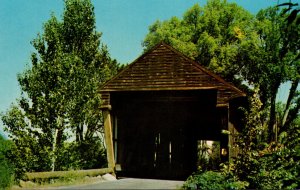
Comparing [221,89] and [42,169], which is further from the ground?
[221,89]

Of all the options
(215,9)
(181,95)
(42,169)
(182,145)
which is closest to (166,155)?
(182,145)

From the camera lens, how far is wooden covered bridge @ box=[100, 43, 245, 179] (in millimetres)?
21438

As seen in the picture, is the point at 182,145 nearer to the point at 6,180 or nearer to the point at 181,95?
the point at 181,95

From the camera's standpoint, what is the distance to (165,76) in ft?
71.8

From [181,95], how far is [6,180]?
34.6 feet

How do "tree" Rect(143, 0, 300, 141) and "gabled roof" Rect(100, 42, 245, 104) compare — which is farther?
"tree" Rect(143, 0, 300, 141)

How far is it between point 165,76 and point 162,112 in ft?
15.8

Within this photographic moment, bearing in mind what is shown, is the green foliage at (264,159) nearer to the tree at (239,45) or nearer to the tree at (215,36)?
the tree at (239,45)

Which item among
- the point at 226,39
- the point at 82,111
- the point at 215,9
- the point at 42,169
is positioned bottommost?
the point at 42,169

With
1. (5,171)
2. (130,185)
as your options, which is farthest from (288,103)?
(5,171)

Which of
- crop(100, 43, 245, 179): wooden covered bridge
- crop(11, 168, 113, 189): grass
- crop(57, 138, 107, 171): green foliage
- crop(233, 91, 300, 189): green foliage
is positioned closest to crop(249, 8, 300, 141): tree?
crop(100, 43, 245, 179): wooden covered bridge

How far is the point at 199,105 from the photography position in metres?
25.1

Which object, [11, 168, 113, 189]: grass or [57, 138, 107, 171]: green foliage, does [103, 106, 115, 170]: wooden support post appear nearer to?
[11, 168, 113, 189]: grass

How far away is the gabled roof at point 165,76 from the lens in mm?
21000
